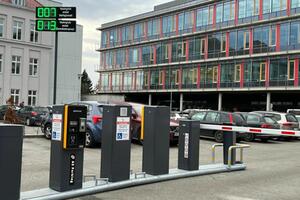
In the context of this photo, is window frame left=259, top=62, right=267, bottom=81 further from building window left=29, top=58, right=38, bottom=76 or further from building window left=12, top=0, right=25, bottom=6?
building window left=12, top=0, right=25, bottom=6

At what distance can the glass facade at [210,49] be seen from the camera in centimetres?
4972

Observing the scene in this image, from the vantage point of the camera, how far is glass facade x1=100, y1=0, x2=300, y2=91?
163ft

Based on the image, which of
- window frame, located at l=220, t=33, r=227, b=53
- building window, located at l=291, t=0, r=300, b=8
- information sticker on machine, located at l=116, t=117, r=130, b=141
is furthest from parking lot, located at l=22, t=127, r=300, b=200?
window frame, located at l=220, t=33, r=227, b=53

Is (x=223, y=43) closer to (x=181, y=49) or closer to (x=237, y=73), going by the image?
(x=237, y=73)

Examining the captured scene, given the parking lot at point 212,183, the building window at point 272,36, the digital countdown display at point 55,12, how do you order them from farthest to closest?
1. the building window at point 272,36
2. the digital countdown display at point 55,12
3. the parking lot at point 212,183

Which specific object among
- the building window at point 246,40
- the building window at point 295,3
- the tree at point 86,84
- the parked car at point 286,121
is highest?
the building window at point 295,3

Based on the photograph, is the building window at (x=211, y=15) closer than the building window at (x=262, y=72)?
No

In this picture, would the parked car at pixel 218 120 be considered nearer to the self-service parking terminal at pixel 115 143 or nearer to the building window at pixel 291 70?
the self-service parking terminal at pixel 115 143

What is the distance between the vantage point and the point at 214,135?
814 inches

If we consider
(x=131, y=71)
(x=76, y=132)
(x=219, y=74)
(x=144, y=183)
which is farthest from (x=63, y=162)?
(x=131, y=71)

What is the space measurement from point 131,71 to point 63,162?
64832 mm

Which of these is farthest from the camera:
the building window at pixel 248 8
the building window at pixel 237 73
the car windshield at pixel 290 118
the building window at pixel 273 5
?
the building window at pixel 237 73

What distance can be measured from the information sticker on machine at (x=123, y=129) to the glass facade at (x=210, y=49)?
43034 millimetres

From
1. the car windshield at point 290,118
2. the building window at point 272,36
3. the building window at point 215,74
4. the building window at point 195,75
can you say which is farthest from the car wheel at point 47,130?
the building window at point 195,75
